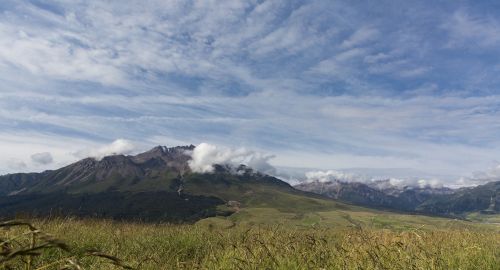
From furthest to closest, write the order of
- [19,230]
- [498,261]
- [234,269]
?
[19,230], [498,261], [234,269]

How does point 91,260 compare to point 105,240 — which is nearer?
point 91,260

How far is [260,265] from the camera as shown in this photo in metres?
7.54

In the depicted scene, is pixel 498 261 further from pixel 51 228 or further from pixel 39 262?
pixel 51 228

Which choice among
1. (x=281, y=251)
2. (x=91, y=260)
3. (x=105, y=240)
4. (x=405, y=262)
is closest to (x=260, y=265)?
(x=281, y=251)

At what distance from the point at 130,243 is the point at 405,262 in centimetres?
735

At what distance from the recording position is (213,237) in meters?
13.9

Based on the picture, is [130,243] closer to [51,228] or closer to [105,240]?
[105,240]

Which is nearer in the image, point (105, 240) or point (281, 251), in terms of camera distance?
point (281, 251)

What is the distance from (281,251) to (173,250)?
162 inches

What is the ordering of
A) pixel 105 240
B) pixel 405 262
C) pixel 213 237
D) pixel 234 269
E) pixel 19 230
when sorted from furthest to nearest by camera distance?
1. pixel 213 237
2. pixel 105 240
3. pixel 19 230
4. pixel 405 262
5. pixel 234 269

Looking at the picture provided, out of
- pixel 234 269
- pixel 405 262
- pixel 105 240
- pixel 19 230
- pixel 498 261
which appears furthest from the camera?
pixel 105 240

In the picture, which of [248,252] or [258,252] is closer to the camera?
[258,252]

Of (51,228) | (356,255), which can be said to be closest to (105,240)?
(51,228)

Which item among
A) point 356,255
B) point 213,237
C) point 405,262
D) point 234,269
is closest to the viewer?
point 234,269
